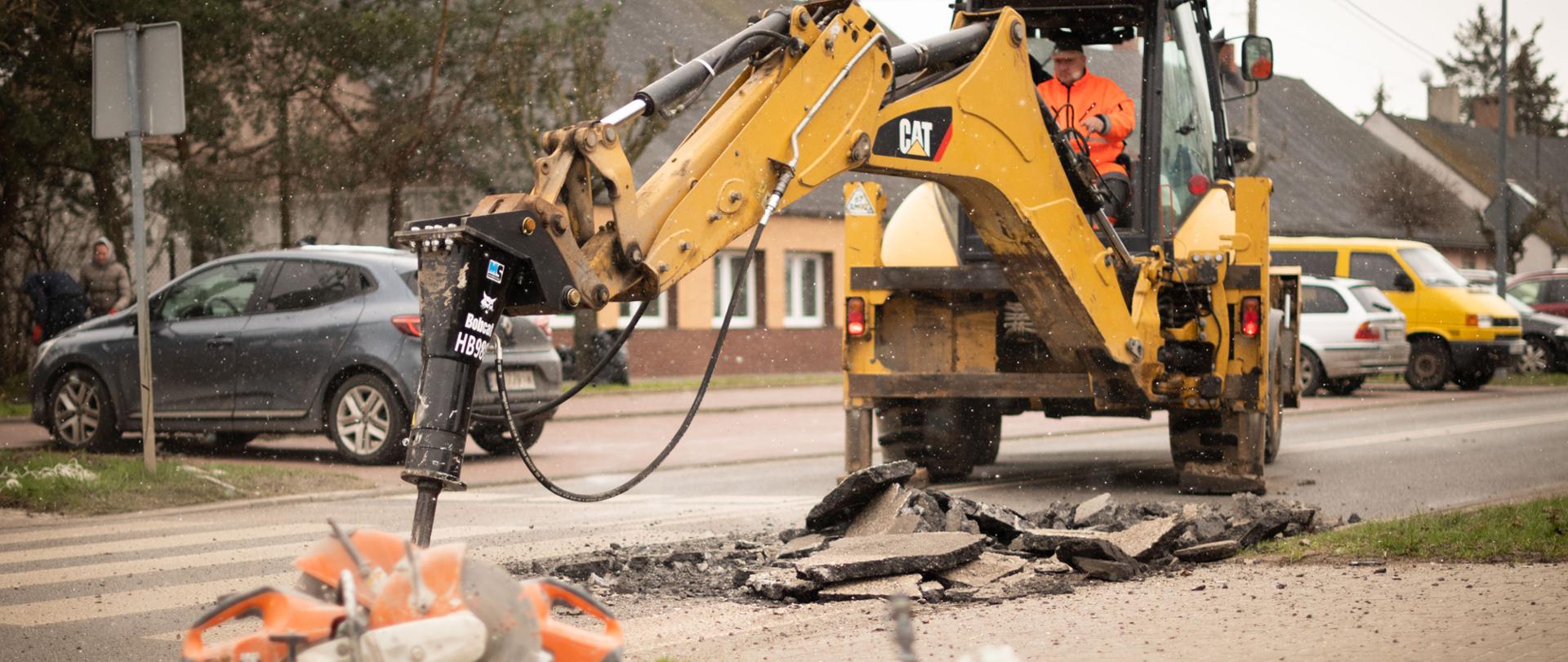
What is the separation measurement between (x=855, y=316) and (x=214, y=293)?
19.7ft

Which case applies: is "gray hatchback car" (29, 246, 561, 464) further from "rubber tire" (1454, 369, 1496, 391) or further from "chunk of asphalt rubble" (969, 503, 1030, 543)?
"rubber tire" (1454, 369, 1496, 391)

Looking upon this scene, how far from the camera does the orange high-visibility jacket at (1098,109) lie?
10.9 meters

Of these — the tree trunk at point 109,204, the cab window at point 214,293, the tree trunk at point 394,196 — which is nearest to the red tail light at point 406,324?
the cab window at point 214,293

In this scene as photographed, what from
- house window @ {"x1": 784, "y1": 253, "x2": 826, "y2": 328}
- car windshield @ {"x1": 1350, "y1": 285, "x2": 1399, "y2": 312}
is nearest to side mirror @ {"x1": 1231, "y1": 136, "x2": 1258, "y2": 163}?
car windshield @ {"x1": 1350, "y1": 285, "x2": 1399, "y2": 312}

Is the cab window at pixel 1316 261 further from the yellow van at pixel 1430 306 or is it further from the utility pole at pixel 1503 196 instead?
the utility pole at pixel 1503 196

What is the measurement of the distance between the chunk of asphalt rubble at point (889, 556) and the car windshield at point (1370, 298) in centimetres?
1897

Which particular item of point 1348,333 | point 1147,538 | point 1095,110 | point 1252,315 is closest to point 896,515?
point 1147,538

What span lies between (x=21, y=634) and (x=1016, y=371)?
6.76 metres

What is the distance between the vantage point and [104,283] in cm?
2042

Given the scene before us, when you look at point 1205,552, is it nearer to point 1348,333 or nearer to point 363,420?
point 363,420

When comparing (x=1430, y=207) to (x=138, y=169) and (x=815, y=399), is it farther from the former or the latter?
(x=138, y=169)

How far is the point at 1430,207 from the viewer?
54.2m

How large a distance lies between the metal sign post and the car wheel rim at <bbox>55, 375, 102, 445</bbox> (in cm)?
312

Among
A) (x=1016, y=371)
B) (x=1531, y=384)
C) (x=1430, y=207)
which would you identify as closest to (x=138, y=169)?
(x=1016, y=371)
